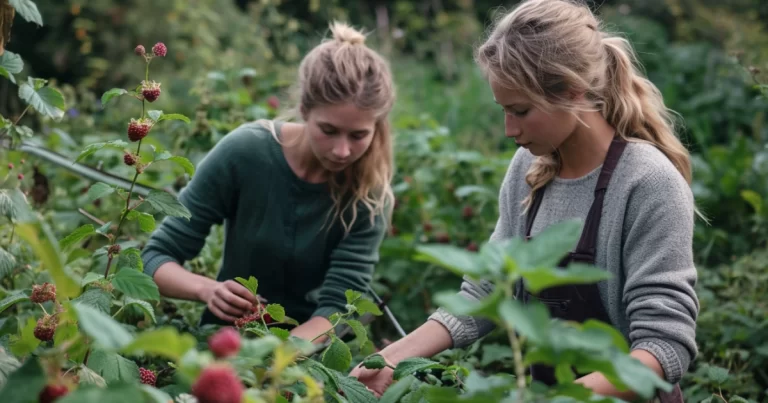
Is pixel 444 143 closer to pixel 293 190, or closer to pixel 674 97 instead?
pixel 293 190

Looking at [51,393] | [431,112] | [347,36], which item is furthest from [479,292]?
[431,112]

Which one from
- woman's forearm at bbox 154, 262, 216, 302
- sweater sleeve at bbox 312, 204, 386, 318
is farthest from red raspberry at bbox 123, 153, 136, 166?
sweater sleeve at bbox 312, 204, 386, 318

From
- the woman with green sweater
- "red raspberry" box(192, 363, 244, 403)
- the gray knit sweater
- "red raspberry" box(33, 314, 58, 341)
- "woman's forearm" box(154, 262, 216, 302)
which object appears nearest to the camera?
Answer: "red raspberry" box(192, 363, 244, 403)

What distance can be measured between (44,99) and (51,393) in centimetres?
99

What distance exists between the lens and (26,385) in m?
0.91

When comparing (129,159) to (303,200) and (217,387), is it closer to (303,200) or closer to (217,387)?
(217,387)

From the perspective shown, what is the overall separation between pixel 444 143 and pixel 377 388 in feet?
8.05

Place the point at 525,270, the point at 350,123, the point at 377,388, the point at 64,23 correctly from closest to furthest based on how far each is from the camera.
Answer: the point at 525,270 < the point at 377,388 < the point at 350,123 < the point at 64,23

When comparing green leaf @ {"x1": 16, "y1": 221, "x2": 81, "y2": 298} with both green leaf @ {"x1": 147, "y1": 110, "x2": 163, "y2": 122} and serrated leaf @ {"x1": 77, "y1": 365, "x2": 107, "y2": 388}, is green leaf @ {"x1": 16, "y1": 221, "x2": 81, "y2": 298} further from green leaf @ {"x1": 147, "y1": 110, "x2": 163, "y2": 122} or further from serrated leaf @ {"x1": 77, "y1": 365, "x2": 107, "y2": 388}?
green leaf @ {"x1": 147, "y1": 110, "x2": 163, "y2": 122}

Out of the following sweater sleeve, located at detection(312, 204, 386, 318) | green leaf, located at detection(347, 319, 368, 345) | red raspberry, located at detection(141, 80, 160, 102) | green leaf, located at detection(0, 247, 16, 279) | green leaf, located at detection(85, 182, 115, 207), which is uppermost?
red raspberry, located at detection(141, 80, 160, 102)

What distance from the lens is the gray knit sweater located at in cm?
175

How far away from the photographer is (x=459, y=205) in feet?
12.9

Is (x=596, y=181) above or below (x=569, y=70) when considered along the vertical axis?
below

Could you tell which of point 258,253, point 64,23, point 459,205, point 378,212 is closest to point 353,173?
point 378,212
